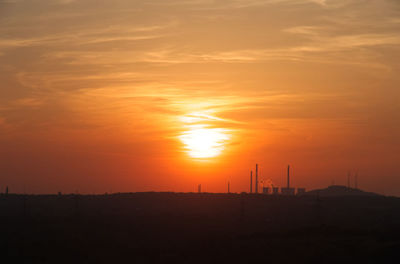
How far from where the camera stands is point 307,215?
204 ft

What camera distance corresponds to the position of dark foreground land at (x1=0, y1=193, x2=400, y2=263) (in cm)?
3034

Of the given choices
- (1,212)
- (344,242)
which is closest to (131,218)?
(1,212)

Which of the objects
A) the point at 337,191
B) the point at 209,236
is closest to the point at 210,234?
the point at 209,236

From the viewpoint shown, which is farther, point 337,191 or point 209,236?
point 337,191

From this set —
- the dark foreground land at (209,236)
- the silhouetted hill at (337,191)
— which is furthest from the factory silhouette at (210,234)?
the silhouetted hill at (337,191)

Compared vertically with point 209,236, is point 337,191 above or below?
above

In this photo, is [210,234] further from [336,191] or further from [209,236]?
[336,191]

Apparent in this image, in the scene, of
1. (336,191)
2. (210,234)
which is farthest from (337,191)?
(210,234)

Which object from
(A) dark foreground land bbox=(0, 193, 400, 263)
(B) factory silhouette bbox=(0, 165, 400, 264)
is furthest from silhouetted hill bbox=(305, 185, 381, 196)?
(A) dark foreground land bbox=(0, 193, 400, 263)

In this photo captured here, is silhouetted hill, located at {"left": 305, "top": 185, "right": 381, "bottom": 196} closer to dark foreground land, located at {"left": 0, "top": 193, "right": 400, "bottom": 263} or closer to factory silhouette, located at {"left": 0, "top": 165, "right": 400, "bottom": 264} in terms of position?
factory silhouette, located at {"left": 0, "top": 165, "right": 400, "bottom": 264}

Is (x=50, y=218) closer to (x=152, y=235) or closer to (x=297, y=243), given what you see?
(x=152, y=235)

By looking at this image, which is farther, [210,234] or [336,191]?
[336,191]

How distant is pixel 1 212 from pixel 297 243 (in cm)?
4095

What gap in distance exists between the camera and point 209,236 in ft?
129
